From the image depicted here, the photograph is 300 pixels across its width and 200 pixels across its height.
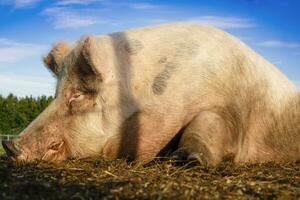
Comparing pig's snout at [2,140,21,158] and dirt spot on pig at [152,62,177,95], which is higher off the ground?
dirt spot on pig at [152,62,177,95]

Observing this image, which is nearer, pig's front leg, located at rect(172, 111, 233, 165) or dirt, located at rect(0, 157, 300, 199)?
dirt, located at rect(0, 157, 300, 199)

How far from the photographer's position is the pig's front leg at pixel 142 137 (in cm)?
500

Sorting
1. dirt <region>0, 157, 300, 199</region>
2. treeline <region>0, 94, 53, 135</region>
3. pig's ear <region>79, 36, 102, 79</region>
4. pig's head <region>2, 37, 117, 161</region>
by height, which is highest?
pig's ear <region>79, 36, 102, 79</region>

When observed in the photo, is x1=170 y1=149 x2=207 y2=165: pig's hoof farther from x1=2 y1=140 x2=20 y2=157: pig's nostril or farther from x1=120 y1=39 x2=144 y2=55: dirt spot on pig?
x1=2 y1=140 x2=20 y2=157: pig's nostril

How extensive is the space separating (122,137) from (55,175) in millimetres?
1221

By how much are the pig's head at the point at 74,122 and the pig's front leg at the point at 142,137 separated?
16 centimetres

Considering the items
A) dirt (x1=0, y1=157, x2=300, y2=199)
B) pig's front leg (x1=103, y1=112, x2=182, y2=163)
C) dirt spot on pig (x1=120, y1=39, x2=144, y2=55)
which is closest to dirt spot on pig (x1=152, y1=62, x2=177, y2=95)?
pig's front leg (x1=103, y1=112, x2=182, y2=163)

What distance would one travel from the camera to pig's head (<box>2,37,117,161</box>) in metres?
4.98

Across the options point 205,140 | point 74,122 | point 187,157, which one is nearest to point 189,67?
point 205,140

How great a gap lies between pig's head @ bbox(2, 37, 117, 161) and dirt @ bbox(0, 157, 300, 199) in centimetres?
28

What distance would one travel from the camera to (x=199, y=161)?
432 centimetres

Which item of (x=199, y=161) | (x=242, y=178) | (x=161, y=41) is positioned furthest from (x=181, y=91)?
(x=242, y=178)

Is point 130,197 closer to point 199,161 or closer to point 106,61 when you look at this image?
point 199,161

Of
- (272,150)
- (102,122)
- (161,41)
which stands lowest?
(272,150)
